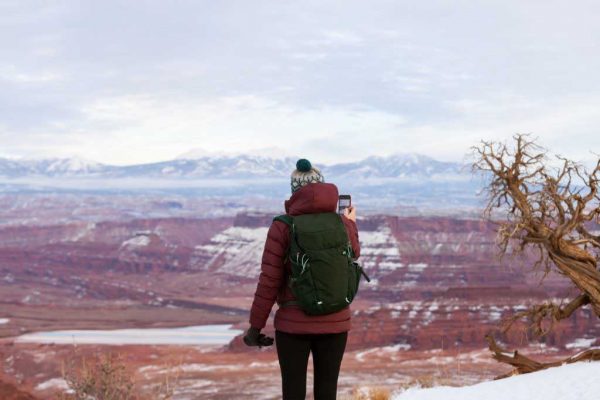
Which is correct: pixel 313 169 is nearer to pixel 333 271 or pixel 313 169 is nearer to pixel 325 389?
pixel 333 271

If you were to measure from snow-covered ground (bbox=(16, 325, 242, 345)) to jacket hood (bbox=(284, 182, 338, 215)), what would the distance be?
303 feet

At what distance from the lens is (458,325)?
287ft

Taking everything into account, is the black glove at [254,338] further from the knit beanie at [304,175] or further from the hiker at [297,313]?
the knit beanie at [304,175]

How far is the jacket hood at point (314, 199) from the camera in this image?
5016 mm

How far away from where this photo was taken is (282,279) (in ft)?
16.6

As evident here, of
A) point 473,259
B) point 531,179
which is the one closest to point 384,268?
point 473,259

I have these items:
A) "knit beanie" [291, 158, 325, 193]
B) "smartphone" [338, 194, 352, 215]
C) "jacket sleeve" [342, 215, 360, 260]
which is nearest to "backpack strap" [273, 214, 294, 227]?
"knit beanie" [291, 158, 325, 193]

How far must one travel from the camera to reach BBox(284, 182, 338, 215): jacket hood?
16.5 ft

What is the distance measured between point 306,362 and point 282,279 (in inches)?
24.3

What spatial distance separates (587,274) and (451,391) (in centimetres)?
278

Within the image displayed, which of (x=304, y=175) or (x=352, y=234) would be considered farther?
(x=352, y=234)

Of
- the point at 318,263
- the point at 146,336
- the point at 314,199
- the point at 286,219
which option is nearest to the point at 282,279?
the point at 318,263

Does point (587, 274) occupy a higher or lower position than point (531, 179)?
lower

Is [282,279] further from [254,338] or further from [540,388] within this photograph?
[540,388]
